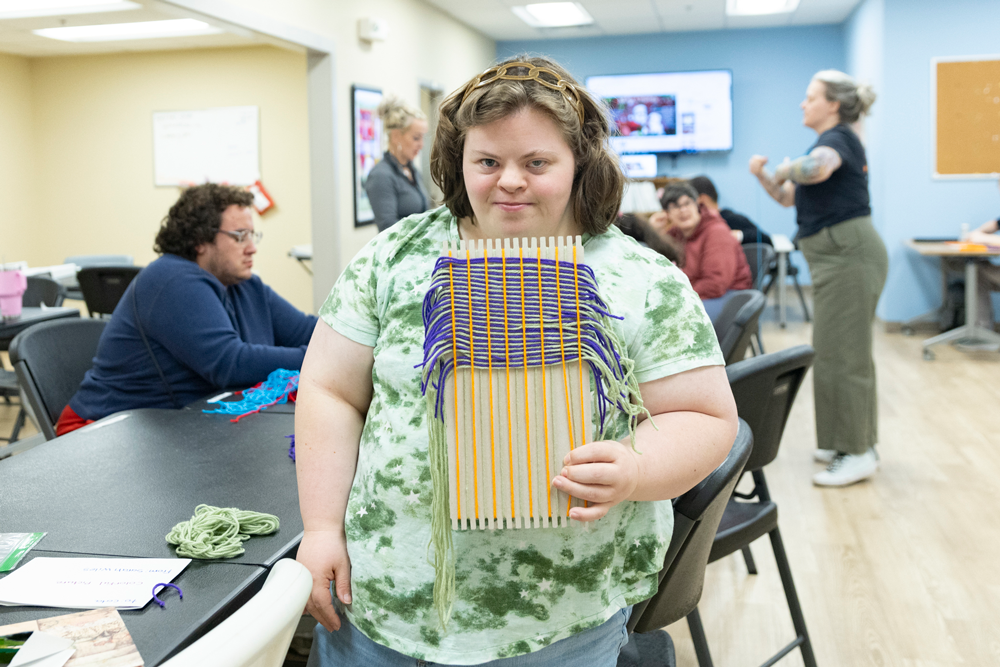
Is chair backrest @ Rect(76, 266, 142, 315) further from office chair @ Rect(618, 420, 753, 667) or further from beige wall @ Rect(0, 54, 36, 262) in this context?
beige wall @ Rect(0, 54, 36, 262)

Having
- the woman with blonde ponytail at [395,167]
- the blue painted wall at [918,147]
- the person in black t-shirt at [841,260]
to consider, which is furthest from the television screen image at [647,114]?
the person in black t-shirt at [841,260]

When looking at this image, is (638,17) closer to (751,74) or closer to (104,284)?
(751,74)

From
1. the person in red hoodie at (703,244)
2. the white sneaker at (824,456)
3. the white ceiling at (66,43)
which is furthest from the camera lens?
the white ceiling at (66,43)

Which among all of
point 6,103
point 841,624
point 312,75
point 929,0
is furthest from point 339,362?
point 6,103

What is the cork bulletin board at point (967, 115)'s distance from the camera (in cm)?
665

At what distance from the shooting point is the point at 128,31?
698 centimetres

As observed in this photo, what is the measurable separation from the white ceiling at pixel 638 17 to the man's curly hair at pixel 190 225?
17.6 feet

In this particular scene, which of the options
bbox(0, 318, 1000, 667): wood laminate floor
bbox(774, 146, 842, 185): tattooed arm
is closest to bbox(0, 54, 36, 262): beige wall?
bbox(0, 318, 1000, 667): wood laminate floor

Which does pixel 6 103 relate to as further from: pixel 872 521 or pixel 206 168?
pixel 872 521

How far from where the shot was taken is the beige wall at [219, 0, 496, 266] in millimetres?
5121

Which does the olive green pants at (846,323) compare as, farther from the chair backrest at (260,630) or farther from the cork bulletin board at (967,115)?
the cork bulletin board at (967,115)

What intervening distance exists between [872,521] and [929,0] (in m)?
5.27

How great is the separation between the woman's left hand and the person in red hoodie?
3195 millimetres

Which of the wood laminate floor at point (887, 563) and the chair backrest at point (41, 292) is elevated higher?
the chair backrest at point (41, 292)
